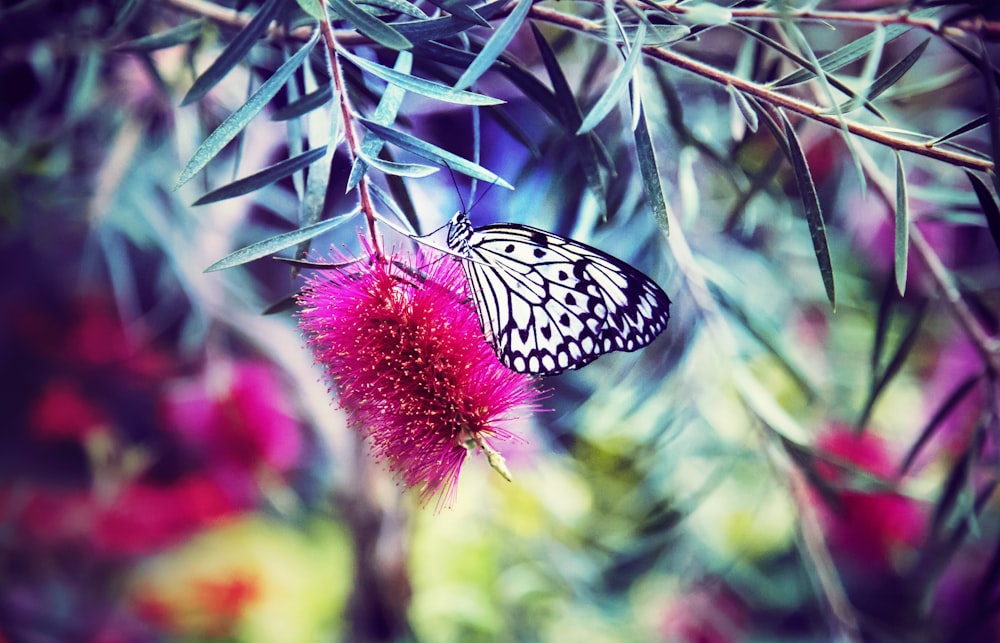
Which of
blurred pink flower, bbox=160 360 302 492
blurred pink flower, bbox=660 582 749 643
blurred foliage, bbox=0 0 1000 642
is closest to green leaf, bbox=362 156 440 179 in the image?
blurred foliage, bbox=0 0 1000 642

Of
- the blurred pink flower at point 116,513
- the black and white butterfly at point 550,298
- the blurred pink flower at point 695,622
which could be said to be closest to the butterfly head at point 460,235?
the black and white butterfly at point 550,298

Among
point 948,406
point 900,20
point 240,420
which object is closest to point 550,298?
point 900,20

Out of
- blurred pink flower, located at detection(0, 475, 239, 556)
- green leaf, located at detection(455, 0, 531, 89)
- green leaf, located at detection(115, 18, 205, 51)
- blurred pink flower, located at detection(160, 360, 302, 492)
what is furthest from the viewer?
blurred pink flower, located at detection(0, 475, 239, 556)

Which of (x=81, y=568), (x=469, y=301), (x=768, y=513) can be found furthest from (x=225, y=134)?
(x=81, y=568)

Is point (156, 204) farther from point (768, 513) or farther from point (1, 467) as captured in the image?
point (768, 513)

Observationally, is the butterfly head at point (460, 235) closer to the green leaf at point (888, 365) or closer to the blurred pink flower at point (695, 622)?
the green leaf at point (888, 365)

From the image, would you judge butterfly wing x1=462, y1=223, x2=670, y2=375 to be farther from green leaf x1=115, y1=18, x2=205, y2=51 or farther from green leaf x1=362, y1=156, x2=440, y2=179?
green leaf x1=115, y1=18, x2=205, y2=51

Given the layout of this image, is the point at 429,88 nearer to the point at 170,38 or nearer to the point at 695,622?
the point at 170,38
